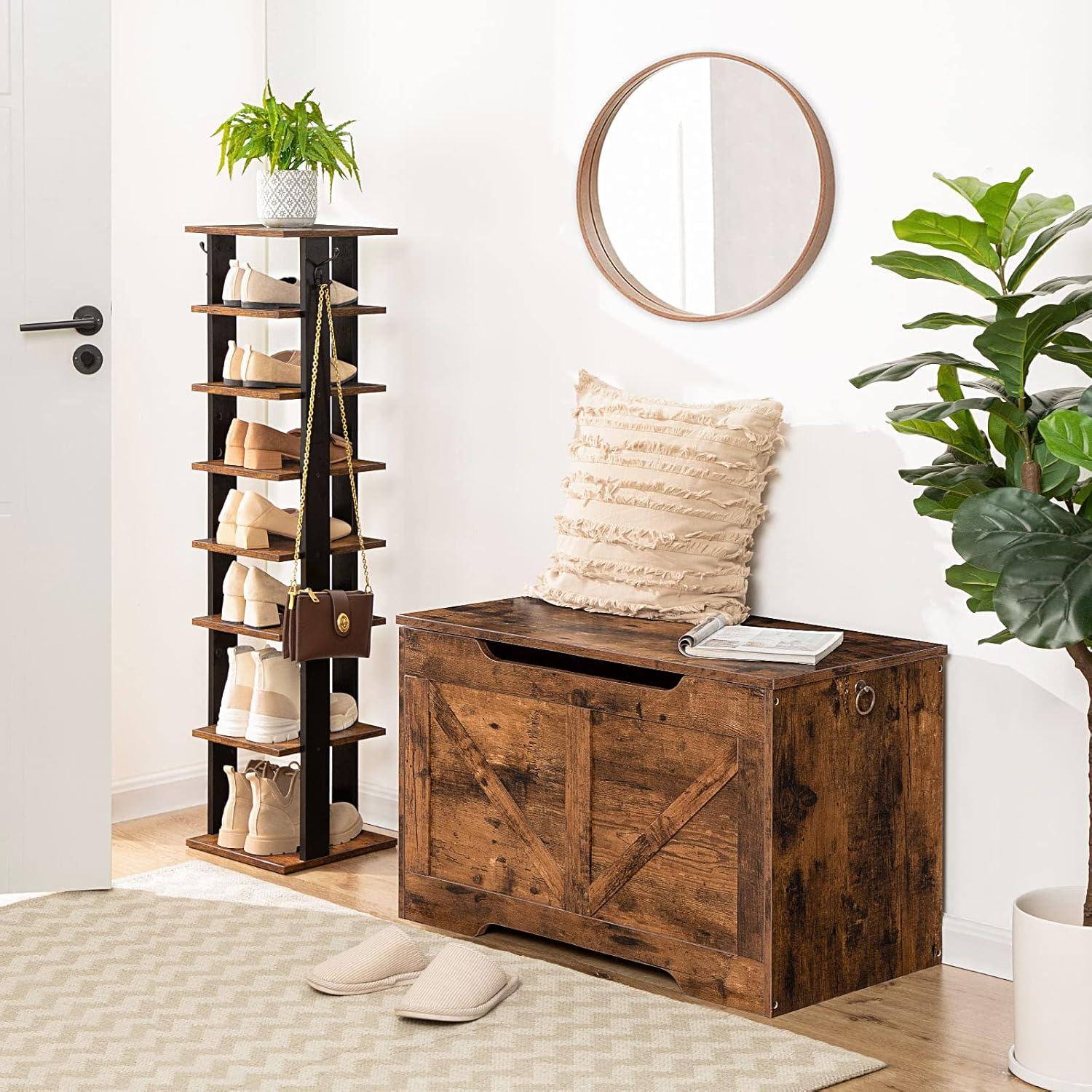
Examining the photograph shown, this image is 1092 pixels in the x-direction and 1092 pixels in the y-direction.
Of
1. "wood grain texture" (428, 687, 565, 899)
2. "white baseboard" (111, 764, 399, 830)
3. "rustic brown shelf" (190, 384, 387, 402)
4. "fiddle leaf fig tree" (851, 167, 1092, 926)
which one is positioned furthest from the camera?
"white baseboard" (111, 764, 399, 830)

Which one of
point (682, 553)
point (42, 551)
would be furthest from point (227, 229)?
point (682, 553)

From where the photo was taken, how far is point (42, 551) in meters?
3.08

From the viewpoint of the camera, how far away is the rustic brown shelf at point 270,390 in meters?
3.31

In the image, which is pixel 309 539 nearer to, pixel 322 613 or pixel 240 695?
pixel 322 613

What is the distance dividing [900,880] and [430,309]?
5.24 feet

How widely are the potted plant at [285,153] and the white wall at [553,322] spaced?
245 mm

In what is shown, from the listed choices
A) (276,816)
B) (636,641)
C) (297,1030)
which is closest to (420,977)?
(297,1030)

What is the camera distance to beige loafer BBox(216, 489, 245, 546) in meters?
3.43

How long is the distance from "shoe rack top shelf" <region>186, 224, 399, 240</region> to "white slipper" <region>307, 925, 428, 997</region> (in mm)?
1416

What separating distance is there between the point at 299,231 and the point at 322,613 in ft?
2.57

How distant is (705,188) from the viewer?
309cm

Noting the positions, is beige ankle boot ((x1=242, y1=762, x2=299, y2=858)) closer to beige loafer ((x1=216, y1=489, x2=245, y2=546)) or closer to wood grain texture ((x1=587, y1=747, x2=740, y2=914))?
beige loafer ((x1=216, y1=489, x2=245, y2=546))

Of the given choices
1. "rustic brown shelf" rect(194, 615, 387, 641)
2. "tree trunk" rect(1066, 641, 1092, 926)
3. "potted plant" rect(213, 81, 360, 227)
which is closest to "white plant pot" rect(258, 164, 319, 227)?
"potted plant" rect(213, 81, 360, 227)

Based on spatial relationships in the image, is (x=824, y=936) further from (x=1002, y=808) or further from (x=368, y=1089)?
(x=368, y=1089)
